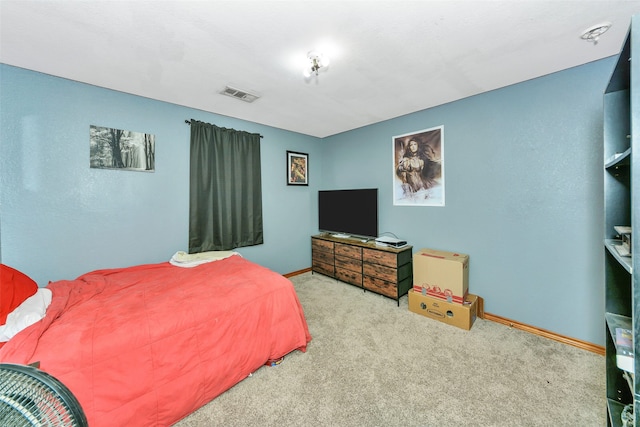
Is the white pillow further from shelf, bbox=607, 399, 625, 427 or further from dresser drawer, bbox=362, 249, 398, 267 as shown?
shelf, bbox=607, 399, 625, 427

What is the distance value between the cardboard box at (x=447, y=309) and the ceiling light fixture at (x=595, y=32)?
2353 mm

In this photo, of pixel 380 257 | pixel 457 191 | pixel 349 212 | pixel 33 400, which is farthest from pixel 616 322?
pixel 349 212

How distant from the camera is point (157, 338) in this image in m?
1.48

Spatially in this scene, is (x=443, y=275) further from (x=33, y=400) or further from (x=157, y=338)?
(x=33, y=400)

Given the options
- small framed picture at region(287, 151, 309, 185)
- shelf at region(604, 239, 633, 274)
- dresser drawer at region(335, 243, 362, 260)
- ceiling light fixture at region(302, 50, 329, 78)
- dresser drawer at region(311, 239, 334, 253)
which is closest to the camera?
shelf at region(604, 239, 633, 274)

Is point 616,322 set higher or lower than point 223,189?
lower

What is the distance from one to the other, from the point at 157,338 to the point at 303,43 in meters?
2.19

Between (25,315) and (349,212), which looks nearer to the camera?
(25,315)

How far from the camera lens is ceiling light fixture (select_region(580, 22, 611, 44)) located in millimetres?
1633

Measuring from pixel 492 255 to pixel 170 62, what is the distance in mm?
3606

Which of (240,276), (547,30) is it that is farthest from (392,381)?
(547,30)

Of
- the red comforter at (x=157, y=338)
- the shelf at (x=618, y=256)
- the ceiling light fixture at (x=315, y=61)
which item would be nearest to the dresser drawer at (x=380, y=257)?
the red comforter at (x=157, y=338)

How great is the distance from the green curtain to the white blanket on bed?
9.6 inches

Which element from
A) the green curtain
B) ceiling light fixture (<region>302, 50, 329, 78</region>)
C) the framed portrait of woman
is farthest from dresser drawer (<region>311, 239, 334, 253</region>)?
ceiling light fixture (<region>302, 50, 329, 78</region>)
